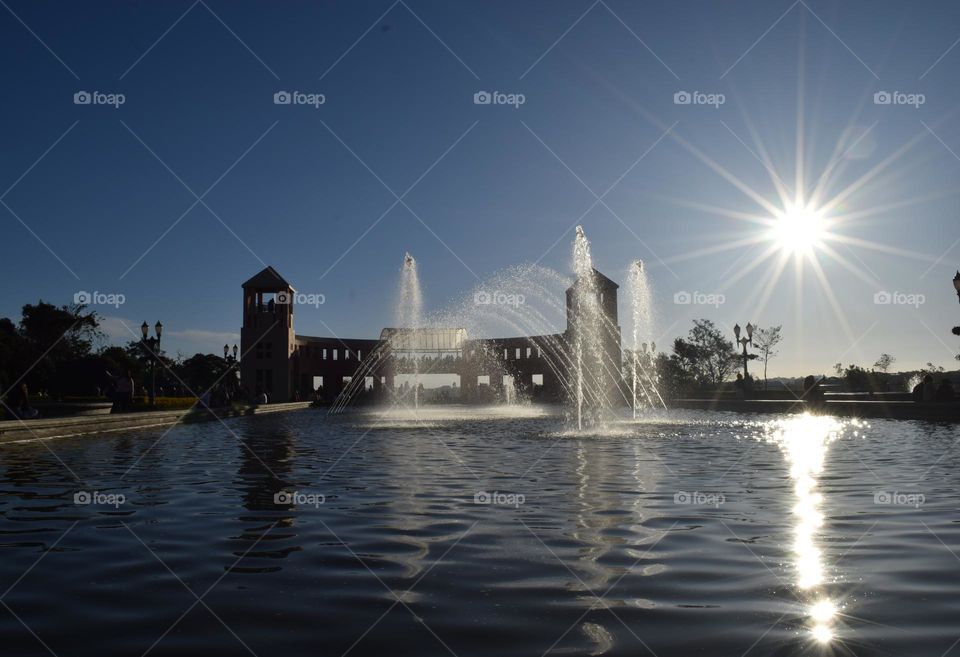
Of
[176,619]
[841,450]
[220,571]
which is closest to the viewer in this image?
[176,619]

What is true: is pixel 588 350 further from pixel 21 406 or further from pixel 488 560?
pixel 488 560

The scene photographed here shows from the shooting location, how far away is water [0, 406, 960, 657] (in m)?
3.71

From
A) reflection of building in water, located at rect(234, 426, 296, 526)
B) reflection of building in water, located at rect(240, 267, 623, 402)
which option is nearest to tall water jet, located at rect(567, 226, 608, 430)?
reflection of building in water, located at rect(240, 267, 623, 402)

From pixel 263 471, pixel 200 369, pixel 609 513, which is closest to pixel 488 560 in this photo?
pixel 609 513

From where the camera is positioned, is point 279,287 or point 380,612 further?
point 279,287

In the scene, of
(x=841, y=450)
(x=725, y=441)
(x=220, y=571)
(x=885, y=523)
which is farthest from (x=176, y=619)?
(x=725, y=441)

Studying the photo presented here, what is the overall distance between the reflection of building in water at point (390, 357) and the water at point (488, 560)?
44.5 metres

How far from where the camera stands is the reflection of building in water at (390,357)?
200 feet

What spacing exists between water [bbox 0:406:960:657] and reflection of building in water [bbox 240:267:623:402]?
44507 mm

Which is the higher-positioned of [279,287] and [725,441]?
[279,287]

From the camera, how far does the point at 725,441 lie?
16.2 metres

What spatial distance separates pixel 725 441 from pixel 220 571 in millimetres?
13153

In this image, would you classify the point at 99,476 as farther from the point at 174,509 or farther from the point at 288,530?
the point at 288,530

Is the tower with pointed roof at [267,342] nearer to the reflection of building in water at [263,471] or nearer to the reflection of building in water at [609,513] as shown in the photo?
the reflection of building in water at [263,471]
